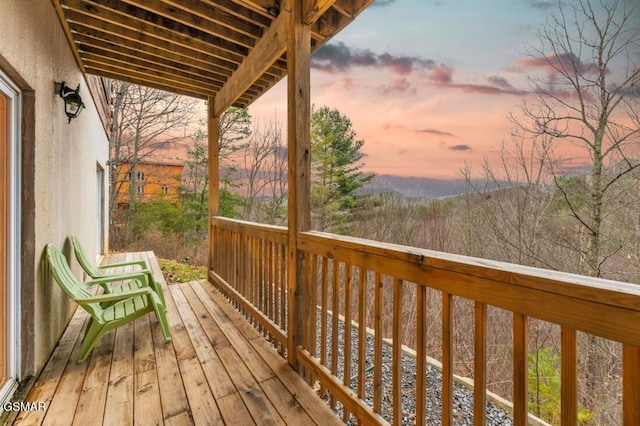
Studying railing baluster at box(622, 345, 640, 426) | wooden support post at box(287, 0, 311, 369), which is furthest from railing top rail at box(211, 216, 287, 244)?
railing baluster at box(622, 345, 640, 426)

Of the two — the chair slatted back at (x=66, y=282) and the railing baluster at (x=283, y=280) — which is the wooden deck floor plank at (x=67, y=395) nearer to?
the chair slatted back at (x=66, y=282)

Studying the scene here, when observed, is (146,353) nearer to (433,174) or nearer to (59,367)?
(59,367)

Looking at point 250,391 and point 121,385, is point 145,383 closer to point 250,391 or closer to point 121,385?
point 121,385

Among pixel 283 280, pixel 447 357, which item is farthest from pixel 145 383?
pixel 447 357

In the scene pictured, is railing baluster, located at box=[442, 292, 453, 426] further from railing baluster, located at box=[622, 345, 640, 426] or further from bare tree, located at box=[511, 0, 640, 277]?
bare tree, located at box=[511, 0, 640, 277]

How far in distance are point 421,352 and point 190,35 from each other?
3.38 metres

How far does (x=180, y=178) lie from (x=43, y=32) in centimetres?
974

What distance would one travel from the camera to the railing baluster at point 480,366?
1.08m

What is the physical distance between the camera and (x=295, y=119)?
2.16 m

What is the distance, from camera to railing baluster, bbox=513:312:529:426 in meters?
0.96

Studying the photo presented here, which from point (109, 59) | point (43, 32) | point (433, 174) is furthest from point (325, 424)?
point (433, 174)

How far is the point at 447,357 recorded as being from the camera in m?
1.19

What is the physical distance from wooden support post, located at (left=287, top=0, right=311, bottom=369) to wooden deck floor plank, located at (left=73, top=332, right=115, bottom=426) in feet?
3.93

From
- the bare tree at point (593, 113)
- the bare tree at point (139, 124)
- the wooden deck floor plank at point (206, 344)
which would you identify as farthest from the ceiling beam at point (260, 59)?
the bare tree at point (139, 124)
